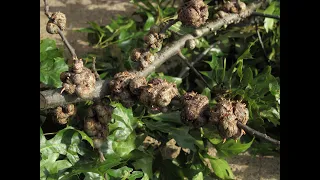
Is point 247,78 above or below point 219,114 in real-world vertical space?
below

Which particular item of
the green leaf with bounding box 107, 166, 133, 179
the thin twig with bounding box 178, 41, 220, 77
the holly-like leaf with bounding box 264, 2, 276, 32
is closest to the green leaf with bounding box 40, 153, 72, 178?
the green leaf with bounding box 107, 166, 133, 179

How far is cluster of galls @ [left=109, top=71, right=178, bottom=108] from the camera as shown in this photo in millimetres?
956

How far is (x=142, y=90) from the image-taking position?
0.99 metres

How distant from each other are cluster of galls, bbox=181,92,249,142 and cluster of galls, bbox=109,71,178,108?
0.04 meters

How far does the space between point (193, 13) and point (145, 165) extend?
0.45 m

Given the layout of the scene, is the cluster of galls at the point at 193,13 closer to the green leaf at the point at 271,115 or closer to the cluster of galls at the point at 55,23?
the cluster of galls at the point at 55,23

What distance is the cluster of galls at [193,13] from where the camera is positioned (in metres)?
1.13

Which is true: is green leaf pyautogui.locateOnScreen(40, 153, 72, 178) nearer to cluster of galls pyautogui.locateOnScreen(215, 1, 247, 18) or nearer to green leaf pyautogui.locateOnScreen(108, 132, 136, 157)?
green leaf pyautogui.locateOnScreen(108, 132, 136, 157)

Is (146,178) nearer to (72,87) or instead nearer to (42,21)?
(72,87)

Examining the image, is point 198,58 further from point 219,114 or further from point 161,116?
point 219,114

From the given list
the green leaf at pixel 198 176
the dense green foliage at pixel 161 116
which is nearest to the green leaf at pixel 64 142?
the dense green foliage at pixel 161 116

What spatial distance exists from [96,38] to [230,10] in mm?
556

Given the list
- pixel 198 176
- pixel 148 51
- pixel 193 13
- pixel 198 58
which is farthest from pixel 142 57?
pixel 198 58

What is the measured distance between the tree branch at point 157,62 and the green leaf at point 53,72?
1.12 ft
